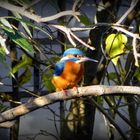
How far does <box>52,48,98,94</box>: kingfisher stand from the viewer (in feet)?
6.57

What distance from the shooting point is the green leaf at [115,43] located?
6.00 ft

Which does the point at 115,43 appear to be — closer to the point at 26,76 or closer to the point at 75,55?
the point at 75,55

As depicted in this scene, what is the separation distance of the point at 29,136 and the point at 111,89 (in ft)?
6.08

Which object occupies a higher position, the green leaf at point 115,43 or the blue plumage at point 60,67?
the green leaf at point 115,43

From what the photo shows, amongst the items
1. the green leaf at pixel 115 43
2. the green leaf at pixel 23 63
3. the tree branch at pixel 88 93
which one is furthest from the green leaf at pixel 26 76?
the tree branch at pixel 88 93

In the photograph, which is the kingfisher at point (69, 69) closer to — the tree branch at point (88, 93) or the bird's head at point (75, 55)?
the bird's head at point (75, 55)

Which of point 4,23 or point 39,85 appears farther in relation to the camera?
point 39,85

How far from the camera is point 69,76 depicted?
2.03 meters

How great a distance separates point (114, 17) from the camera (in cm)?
220

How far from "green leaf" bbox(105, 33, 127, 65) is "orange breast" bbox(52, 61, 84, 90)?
7.8 inches

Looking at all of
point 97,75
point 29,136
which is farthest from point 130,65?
point 29,136

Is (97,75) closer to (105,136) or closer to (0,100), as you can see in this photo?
(0,100)

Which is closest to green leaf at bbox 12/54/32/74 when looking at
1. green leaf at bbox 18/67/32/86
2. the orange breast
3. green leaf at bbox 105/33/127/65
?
green leaf at bbox 18/67/32/86

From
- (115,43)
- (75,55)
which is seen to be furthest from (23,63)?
(115,43)
